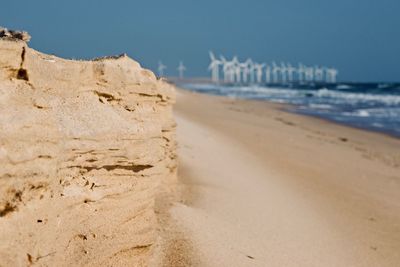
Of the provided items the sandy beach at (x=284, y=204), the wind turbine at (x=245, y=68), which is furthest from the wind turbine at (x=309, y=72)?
the sandy beach at (x=284, y=204)

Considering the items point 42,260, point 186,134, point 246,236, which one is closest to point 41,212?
point 42,260

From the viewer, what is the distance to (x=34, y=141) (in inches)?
137

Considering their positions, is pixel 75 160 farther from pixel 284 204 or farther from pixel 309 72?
pixel 309 72

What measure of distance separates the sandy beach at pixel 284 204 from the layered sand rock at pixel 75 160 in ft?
4.12

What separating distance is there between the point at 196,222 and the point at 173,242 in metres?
0.82

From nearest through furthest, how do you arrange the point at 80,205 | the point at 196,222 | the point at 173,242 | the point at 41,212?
the point at 41,212, the point at 80,205, the point at 173,242, the point at 196,222

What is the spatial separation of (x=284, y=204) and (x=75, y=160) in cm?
571

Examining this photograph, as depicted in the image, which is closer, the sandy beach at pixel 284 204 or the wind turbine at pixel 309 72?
the sandy beach at pixel 284 204

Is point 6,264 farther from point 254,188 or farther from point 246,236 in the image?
point 254,188

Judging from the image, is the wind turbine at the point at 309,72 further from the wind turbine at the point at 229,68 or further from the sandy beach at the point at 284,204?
the sandy beach at the point at 284,204

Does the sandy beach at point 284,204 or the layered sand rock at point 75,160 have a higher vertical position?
the layered sand rock at point 75,160

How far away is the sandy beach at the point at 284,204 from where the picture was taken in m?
6.50

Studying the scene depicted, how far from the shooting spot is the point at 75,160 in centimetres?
400

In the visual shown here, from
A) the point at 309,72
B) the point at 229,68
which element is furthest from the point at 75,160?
the point at 309,72
